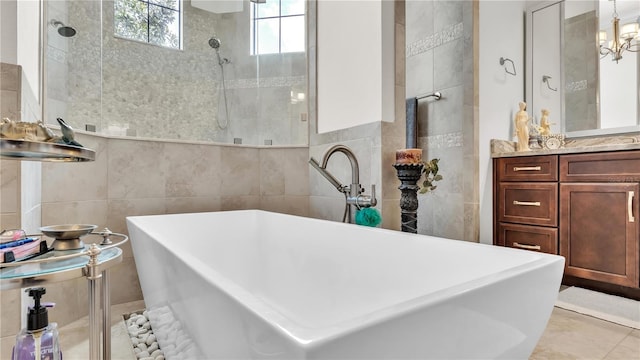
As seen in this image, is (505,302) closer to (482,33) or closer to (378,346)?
(378,346)

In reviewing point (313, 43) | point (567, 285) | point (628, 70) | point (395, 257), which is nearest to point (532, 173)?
point (567, 285)

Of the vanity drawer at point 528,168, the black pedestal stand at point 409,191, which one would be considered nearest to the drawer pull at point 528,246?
the vanity drawer at point 528,168

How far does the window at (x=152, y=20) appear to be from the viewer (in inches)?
101

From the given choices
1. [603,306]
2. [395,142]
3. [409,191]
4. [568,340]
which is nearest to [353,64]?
[395,142]

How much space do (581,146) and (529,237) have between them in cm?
75

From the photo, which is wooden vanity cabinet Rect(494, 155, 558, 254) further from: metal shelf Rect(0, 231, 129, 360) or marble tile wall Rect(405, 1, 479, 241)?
metal shelf Rect(0, 231, 129, 360)

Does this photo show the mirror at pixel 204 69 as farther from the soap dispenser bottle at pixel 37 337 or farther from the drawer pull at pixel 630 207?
the drawer pull at pixel 630 207

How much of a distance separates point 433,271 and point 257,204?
1688 millimetres

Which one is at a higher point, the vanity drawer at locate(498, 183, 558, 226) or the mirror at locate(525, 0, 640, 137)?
the mirror at locate(525, 0, 640, 137)

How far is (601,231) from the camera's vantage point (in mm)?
1839

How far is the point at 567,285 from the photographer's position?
2094 mm

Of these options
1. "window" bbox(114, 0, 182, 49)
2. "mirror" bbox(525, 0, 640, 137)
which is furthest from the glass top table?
"mirror" bbox(525, 0, 640, 137)

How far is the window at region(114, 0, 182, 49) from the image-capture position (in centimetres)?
256

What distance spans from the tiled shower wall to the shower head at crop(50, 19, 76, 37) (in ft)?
1.96
